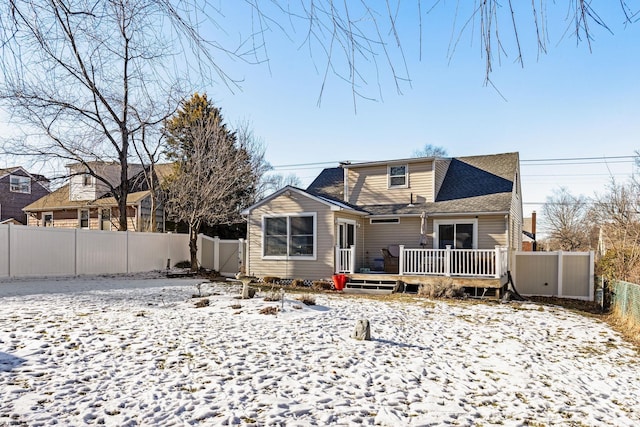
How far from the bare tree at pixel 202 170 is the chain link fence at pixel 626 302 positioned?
46.3 feet

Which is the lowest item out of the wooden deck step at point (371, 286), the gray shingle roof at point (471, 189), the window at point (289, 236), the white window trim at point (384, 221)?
the wooden deck step at point (371, 286)

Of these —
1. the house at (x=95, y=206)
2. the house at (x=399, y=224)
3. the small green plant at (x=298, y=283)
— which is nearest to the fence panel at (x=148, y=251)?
the house at (x=95, y=206)

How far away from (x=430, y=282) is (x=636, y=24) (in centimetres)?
1075

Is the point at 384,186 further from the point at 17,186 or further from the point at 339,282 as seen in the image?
the point at 17,186

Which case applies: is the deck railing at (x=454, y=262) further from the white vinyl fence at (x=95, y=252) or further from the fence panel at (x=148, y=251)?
the fence panel at (x=148, y=251)

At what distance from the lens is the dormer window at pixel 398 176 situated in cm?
1551

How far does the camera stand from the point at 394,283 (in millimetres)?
13156

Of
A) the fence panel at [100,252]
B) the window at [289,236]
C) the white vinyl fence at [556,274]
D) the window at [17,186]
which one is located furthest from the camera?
the window at [17,186]

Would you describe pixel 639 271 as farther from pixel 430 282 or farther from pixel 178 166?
pixel 178 166

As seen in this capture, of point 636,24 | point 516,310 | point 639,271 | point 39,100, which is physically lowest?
point 516,310

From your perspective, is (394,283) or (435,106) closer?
(435,106)

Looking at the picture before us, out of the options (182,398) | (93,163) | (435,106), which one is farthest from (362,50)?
(93,163)

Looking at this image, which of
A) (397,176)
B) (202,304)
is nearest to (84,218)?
(202,304)

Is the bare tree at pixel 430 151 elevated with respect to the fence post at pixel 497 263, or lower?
elevated
